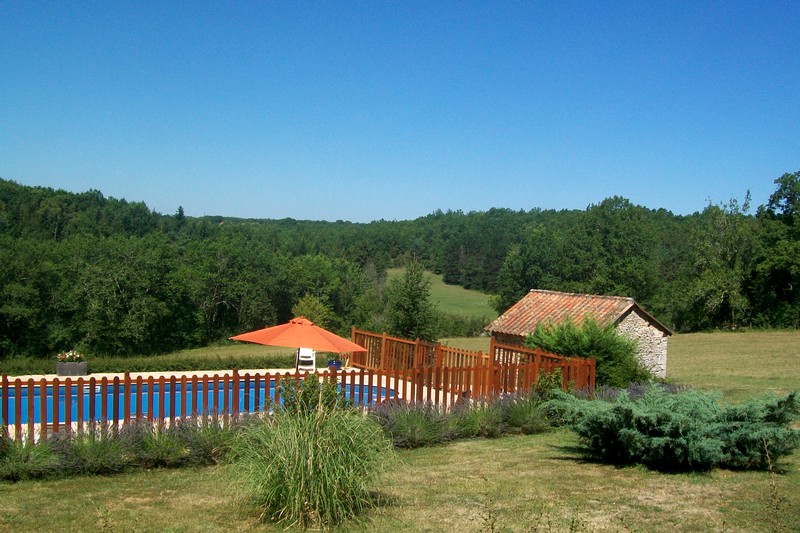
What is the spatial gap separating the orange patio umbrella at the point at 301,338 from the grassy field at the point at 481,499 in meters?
3.43

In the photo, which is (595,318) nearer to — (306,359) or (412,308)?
(412,308)

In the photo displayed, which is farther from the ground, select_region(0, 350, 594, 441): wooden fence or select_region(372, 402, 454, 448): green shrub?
select_region(0, 350, 594, 441): wooden fence

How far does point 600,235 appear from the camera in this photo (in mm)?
64188

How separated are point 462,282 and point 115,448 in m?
91.5

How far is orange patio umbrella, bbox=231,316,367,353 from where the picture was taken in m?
13.1

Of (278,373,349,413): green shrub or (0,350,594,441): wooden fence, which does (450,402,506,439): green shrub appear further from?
(278,373,349,413): green shrub

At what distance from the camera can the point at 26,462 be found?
8.36 metres

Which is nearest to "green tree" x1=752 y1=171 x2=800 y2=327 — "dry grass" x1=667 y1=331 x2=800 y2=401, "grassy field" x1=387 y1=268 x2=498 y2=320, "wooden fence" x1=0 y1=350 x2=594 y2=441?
"dry grass" x1=667 y1=331 x2=800 y2=401

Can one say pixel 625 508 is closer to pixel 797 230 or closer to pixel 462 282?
pixel 797 230

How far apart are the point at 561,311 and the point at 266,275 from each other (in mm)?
48252

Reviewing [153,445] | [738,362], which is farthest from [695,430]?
[738,362]

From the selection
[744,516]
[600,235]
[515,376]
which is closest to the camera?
[744,516]

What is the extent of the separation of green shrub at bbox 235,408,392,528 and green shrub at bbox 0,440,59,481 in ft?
10.6

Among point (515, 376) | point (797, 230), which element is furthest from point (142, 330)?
point (797, 230)
